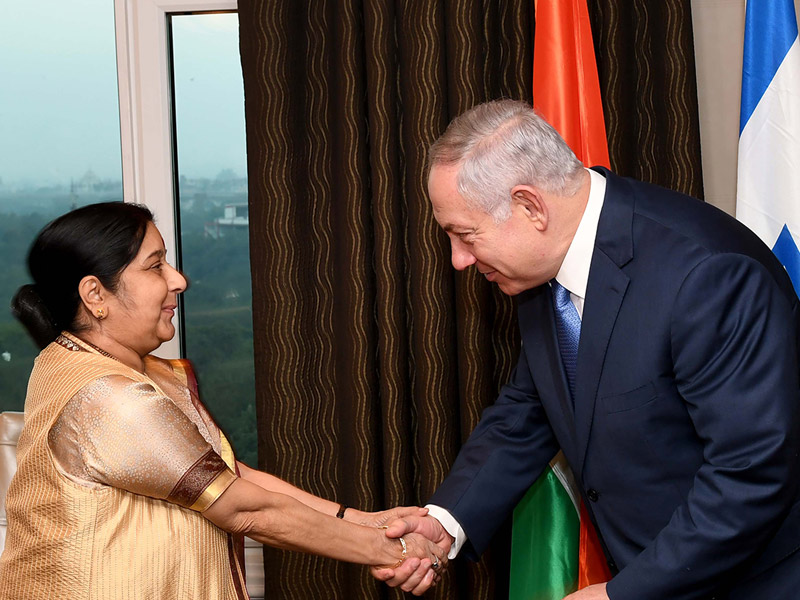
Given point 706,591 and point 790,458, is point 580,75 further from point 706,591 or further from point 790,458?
point 706,591

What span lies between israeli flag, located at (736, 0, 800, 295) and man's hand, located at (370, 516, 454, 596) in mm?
1140

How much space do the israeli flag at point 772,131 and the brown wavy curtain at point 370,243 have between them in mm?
200

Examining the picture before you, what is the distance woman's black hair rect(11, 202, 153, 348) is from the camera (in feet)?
5.51

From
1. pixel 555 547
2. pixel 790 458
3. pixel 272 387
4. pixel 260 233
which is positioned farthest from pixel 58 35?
pixel 790 458

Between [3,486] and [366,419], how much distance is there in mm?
1075

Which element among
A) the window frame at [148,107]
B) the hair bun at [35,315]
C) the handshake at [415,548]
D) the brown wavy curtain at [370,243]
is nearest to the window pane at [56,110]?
the window frame at [148,107]

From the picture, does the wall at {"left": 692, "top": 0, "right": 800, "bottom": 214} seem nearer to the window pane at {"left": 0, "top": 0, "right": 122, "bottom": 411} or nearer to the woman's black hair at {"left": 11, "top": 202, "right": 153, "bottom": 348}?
the woman's black hair at {"left": 11, "top": 202, "right": 153, "bottom": 348}

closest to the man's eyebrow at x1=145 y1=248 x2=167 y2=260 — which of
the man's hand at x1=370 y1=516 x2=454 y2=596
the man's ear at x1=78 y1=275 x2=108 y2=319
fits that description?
the man's ear at x1=78 y1=275 x2=108 y2=319

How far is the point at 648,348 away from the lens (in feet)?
5.32

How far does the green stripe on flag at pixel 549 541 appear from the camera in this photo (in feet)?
7.43

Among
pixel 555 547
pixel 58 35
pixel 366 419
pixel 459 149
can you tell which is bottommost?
pixel 555 547

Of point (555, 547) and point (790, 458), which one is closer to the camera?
point (790, 458)

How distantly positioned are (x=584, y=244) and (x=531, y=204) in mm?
142

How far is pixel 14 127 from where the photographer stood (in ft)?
10.1
